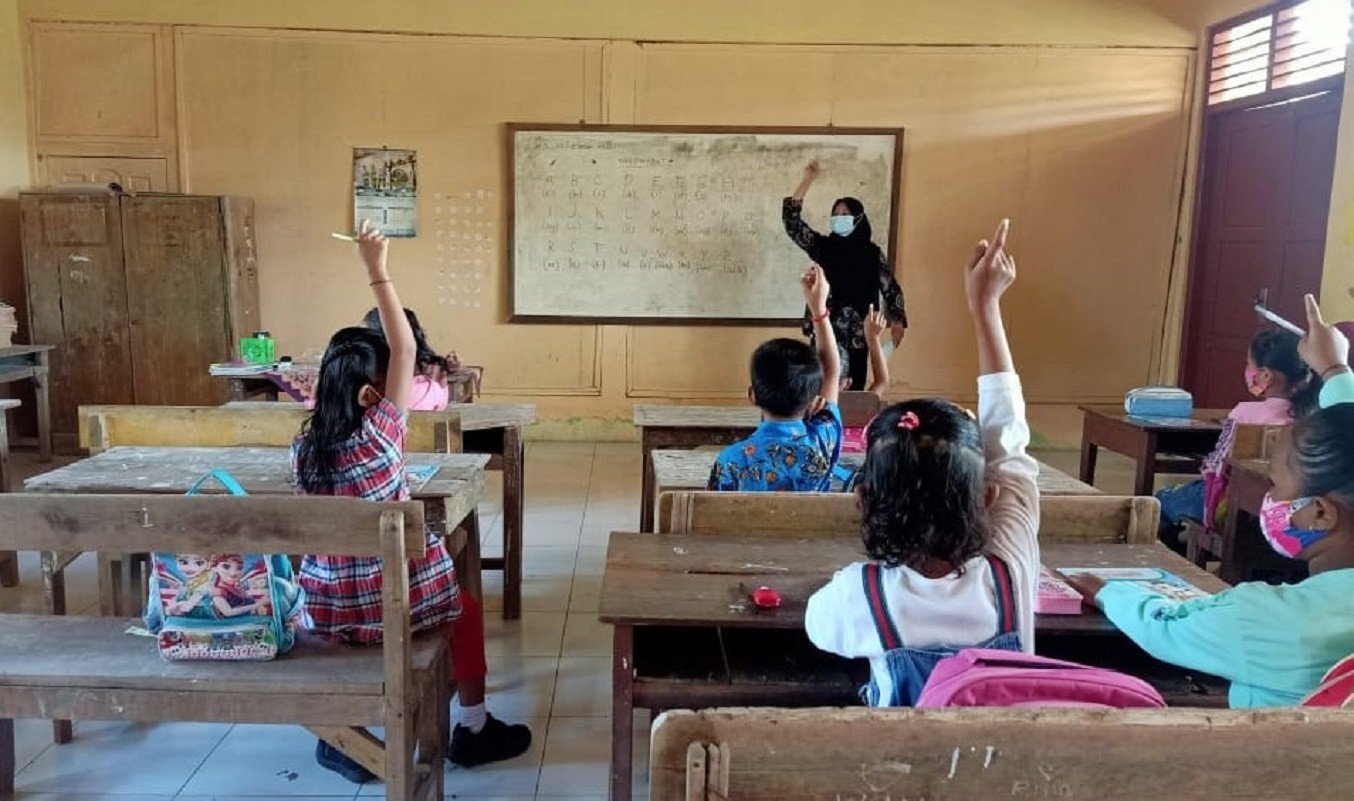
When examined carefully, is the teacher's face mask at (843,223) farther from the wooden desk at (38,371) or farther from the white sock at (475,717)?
the wooden desk at (38,371)

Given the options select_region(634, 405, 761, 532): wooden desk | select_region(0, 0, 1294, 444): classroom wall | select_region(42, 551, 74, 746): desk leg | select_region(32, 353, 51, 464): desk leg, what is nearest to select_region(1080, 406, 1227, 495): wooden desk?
select_region(634, 405, 761, 532): wooden desk

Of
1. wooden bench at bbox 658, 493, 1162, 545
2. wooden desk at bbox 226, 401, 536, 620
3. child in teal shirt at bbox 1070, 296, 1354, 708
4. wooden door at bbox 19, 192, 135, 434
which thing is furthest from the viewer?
wooden door at bbox 19, 192, 135, 434

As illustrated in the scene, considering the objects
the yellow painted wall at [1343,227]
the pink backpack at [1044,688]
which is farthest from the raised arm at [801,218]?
the pink backpack at [1044,688]

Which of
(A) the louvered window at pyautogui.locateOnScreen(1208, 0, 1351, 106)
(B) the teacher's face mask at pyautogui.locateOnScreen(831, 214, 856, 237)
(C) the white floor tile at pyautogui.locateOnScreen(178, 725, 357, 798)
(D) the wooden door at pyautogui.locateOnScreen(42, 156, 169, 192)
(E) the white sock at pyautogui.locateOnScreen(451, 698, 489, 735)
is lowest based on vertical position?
(C) the white floor tile at pyautogui.locateOnScreen(178, 725, 357, 798)

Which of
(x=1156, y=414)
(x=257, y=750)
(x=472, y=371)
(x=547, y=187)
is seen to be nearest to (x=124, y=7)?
(x=547, y=187)

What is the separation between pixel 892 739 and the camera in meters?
0.78

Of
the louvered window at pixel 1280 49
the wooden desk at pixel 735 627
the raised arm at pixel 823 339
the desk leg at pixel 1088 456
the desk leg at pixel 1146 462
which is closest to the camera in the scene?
the wooden desk at pixel 735 627

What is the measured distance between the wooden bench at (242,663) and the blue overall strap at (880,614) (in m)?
0.75

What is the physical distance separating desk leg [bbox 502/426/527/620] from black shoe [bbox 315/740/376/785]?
37.8 inches

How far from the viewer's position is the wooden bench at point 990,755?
763 millimetres

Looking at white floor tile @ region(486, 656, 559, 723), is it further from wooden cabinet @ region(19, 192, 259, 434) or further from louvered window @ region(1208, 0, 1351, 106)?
louvered window @ region(1208, 0, 1351, 106)

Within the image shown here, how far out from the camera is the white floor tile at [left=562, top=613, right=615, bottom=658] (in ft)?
9.37

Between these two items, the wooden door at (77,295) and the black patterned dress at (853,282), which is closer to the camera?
the wooden door at (77,295)

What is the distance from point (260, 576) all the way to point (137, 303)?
14.2 feet
